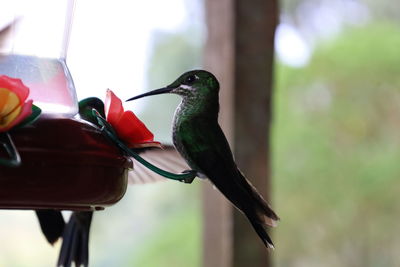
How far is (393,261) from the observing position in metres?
A: 6.45

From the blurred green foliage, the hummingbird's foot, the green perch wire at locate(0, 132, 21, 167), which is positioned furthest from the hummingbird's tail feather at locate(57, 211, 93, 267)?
the blurred green foliage

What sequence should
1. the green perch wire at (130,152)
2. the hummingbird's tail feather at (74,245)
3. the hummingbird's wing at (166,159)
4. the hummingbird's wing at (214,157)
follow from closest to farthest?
1. the green perch wire at (130,152)
2. the hummingbird's wing at (214,157)
3. the hummingbird's wing at (166,159)
4. the hummingbird's tail feather at (74,245)

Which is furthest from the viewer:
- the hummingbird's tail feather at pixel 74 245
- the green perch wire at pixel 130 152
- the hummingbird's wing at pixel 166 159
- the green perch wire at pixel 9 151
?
the hummingbird's tail feather at pixel 74 245

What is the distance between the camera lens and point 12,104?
1.04m

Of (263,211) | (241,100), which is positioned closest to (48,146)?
(263,211)

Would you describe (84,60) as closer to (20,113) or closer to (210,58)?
(210,58)

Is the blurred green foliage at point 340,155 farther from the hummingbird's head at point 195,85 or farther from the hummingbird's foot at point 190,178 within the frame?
Answer: the hummingbird's foot at point 190,178

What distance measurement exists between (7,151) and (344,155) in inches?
227

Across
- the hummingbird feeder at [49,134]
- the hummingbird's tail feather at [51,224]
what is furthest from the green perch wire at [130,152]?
the hummingbird's tail feather at [51,224]

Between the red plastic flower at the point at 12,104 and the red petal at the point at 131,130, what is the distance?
0.23 m

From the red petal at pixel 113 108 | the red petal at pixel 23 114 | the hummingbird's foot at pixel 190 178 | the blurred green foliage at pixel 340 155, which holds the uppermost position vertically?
the red petal at pixel 23 114

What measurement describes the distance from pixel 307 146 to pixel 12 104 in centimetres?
549

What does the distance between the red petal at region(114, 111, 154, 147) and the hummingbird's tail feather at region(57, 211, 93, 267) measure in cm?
65

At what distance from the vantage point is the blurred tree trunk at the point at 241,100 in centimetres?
239
